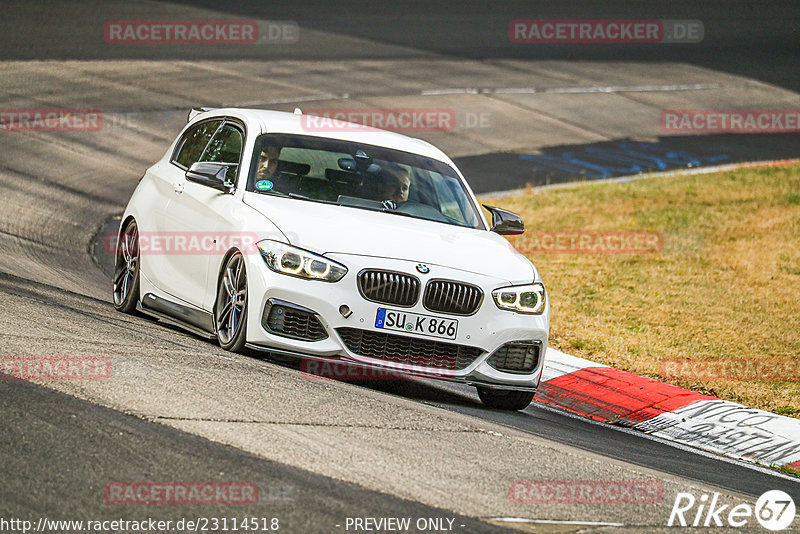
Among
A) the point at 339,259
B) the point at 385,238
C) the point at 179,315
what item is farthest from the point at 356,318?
the point at 179,315

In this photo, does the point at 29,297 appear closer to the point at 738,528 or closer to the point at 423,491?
the point at 423,491

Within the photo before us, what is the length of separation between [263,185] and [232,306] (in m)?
1.01

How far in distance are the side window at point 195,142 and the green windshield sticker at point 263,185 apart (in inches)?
49.6

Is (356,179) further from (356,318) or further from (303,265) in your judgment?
(356,318)

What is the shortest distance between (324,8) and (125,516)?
104 feet

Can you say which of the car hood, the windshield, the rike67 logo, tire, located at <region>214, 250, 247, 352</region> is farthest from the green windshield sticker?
the rike67 logo

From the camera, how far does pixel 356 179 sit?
9242mm

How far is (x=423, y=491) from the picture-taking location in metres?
5.89

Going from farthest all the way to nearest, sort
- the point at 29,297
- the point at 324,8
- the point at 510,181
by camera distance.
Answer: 1. the point at 324,8
2. the point at 510,181
3. the point at 29,297

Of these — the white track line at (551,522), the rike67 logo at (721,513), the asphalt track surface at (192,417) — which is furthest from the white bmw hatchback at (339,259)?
the white track line at (551,522)

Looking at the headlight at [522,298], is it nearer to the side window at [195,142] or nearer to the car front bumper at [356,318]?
the car front bumper at [356,318]

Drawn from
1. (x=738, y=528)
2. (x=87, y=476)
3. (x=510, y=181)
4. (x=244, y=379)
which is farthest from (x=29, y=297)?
(x=510, y=181)

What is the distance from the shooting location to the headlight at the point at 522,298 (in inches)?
329

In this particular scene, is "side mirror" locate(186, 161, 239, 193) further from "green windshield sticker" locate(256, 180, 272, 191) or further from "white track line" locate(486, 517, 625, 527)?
"white track line" locate(486, 517, 625, 527)
